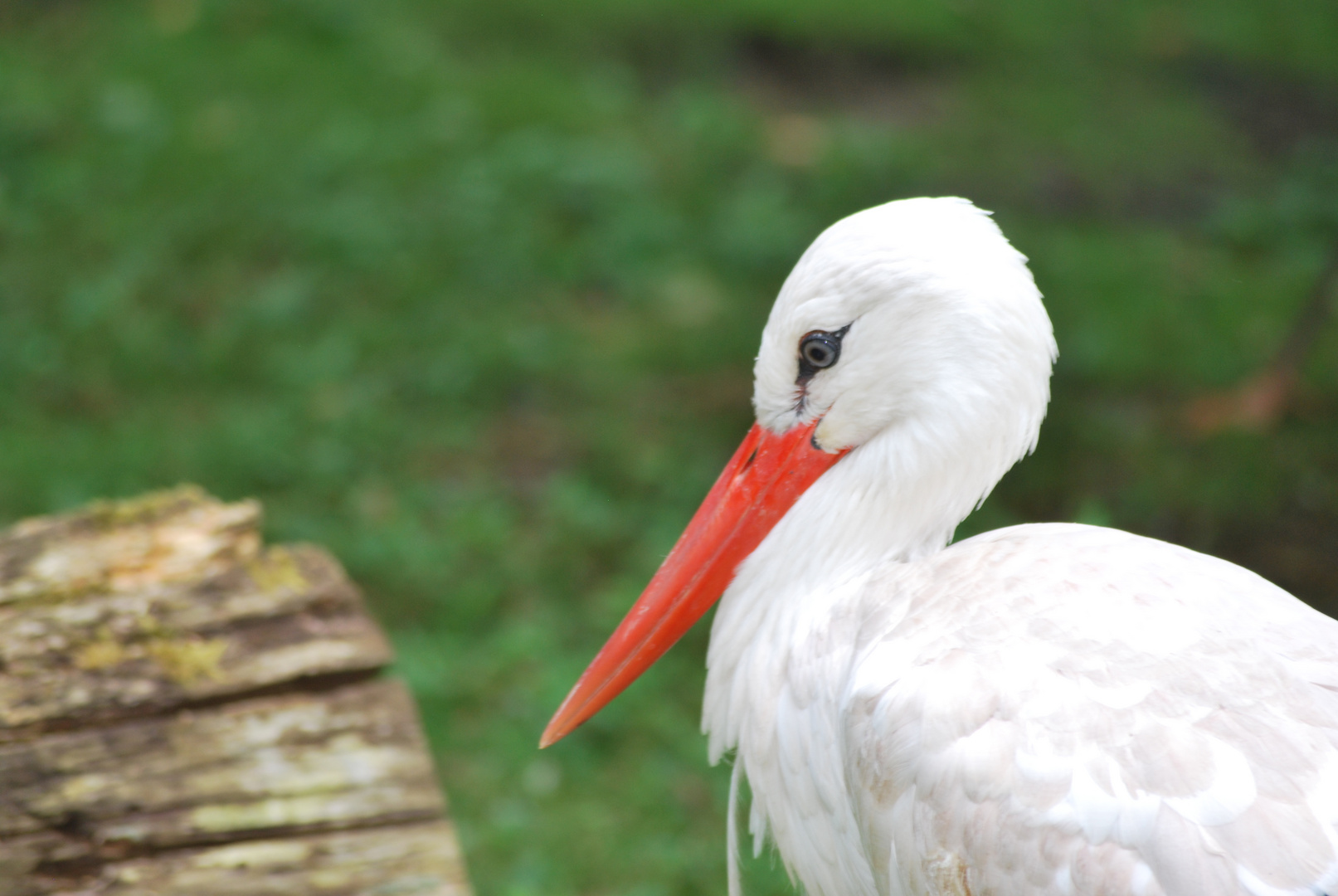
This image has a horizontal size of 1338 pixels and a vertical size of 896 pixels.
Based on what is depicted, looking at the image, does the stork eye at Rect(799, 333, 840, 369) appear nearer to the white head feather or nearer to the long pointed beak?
the white head feather

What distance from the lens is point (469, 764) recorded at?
316 centimetres

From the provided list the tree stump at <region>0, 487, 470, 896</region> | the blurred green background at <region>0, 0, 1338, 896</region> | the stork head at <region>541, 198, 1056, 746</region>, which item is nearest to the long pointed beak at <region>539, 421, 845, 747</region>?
the stork head at <region>541, 198, 1056, 746</region>

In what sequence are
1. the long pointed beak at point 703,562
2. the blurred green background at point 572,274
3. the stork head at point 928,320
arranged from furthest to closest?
the blurred green background at point 572,274, the long pointed beak at point 703,562, the stork head at point 928,320

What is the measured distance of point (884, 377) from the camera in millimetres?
1924

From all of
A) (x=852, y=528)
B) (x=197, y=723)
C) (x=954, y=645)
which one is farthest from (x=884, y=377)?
(x=197, y=723)

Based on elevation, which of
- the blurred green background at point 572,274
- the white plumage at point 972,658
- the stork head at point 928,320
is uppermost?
the blurred green background at point 572,274

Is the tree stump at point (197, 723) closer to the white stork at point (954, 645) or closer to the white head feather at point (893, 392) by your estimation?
the white stork at point (954, 645)

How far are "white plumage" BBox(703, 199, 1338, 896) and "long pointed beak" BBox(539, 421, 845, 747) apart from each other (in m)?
0.04

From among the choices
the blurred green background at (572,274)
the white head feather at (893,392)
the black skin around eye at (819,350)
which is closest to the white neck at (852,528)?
the white head feather at (893,392)

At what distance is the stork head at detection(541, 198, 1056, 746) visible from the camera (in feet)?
6.04

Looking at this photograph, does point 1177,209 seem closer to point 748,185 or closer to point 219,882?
point 748,185

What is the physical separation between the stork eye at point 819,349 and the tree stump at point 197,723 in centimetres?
94

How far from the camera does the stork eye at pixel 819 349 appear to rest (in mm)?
1941

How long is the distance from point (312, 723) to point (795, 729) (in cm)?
86
